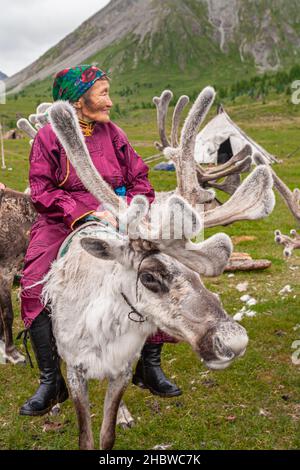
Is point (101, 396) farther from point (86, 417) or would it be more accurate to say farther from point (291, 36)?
point (291, 36)

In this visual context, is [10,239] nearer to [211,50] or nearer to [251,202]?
[251,202]

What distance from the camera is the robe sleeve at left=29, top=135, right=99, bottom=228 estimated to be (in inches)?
173

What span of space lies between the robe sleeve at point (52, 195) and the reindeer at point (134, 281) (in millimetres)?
227

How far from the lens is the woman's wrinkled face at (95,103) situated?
4.59m

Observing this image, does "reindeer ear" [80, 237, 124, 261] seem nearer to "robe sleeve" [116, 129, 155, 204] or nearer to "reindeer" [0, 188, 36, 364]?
"robe sleeve" [116, 129, 155, 204]

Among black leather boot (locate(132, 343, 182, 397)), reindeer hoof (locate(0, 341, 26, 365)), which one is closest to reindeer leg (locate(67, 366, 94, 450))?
black leather boot (locate(132, 343, 182, 397))

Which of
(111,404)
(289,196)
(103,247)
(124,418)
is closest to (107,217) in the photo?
(103,247)

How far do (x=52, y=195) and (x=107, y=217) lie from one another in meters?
0.64

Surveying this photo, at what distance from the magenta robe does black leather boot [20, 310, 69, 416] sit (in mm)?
106

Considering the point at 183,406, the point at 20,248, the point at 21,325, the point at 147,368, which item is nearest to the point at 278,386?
the point at 183,406

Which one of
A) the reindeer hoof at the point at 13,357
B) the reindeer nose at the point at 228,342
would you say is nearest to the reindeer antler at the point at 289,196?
the reindeer nose at the point at 228,342

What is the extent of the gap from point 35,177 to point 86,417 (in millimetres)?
2093

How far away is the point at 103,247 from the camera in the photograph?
3.67 metres

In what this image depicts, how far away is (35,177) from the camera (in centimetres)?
450
